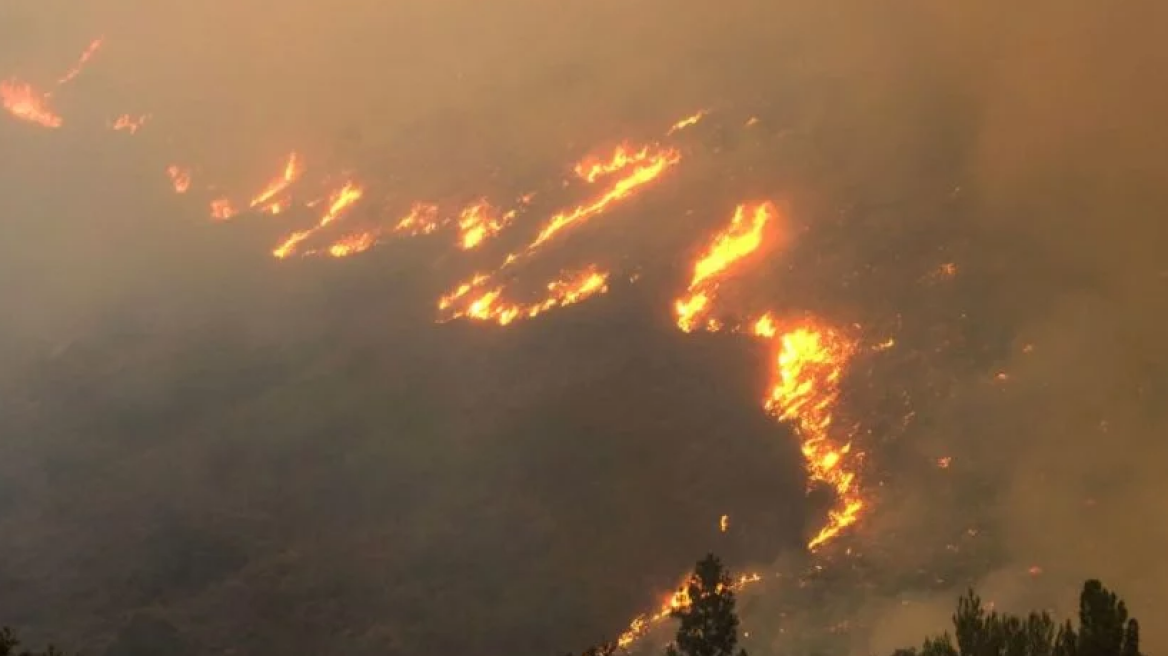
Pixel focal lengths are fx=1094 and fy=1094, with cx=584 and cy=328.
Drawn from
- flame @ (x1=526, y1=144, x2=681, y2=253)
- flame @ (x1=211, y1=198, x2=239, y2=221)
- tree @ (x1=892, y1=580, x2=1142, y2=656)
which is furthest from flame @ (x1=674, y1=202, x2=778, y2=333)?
flame @ (x1=211, y1=198, x2=239, y2=221)

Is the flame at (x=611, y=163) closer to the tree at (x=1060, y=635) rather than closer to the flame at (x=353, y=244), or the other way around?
the flame at (x=353, y=244)

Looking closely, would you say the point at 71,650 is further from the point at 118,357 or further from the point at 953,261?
the point at 953,261

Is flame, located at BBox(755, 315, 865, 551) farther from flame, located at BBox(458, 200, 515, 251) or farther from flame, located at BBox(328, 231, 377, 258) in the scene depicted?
flame, located at BBox(328, 231, 377, 258)

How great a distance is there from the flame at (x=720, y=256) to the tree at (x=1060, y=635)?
121 ft

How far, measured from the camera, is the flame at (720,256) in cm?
6819

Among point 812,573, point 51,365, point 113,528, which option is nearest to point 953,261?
point 812,573

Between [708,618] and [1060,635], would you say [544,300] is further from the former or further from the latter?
[1060,635]

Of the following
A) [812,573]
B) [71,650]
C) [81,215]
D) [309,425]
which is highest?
[81,215]

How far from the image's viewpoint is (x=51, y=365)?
80.1 metres

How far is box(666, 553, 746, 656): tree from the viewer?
1428 inches

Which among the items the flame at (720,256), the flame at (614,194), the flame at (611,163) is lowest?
the flame at (720,256)

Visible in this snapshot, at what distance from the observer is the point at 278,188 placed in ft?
295

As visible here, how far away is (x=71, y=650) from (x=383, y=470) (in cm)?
1977

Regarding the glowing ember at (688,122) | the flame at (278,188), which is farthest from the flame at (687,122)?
the flame at (278,188)
